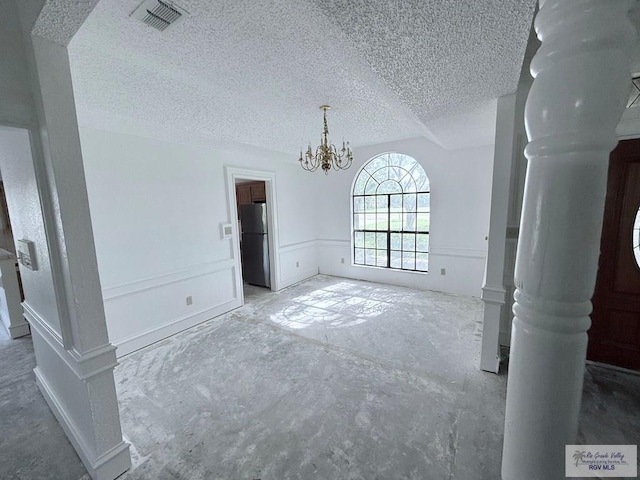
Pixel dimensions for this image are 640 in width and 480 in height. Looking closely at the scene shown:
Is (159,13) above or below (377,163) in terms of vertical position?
above

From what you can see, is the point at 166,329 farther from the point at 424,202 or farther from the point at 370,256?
the point at 424,202

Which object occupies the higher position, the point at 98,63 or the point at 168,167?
the point at 98,63

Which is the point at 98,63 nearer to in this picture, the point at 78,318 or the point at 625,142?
the point at 78,318

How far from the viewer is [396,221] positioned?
4.80m

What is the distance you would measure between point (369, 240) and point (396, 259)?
0.63 m

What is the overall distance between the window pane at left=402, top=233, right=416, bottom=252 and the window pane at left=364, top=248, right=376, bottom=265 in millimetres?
608

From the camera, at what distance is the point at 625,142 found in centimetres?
212

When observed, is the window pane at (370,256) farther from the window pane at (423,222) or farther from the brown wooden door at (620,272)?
the brown wooden door at (620,272)

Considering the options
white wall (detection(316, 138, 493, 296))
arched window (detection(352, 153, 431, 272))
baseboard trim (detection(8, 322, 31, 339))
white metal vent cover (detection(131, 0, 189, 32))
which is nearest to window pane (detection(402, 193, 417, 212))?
arched window (detection(352, 153, 431, 272))

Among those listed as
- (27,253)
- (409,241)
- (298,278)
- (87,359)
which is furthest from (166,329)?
(409,241)

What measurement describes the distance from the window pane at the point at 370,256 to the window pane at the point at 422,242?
0.85 meters

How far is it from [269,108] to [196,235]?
74.8 inches

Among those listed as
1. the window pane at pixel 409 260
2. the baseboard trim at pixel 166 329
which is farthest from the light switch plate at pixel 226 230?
the window pane at pixel 409 260

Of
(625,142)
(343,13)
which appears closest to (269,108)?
(343,13)
